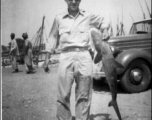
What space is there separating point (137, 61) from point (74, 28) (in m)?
1.95

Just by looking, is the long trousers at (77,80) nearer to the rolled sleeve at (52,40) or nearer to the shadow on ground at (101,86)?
the rolled sleeve at (52,40)

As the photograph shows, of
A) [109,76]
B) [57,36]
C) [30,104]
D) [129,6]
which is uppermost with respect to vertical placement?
[129,6]

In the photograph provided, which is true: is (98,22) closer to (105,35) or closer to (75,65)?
(105,35)

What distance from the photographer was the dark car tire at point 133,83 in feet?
11.6

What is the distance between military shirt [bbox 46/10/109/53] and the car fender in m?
1.38

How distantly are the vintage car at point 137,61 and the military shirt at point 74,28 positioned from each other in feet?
3.98

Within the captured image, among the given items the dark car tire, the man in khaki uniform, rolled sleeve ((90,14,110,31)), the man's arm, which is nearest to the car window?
the dark car tire

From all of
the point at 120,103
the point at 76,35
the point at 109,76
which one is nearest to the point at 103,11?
the point at 76,35

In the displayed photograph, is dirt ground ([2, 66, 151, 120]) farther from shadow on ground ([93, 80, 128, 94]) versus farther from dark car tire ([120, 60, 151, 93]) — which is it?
dark car tire ([120, 60, 151, 93])

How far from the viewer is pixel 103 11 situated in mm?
2883

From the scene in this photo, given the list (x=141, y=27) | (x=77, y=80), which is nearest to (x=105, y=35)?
(x=77, y=80)

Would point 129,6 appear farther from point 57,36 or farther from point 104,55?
point 57,36

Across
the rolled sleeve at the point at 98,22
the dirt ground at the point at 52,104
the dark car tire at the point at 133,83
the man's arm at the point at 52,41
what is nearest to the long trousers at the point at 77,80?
the man's arm at the point at 52,41

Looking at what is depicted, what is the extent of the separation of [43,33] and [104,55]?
121cm
